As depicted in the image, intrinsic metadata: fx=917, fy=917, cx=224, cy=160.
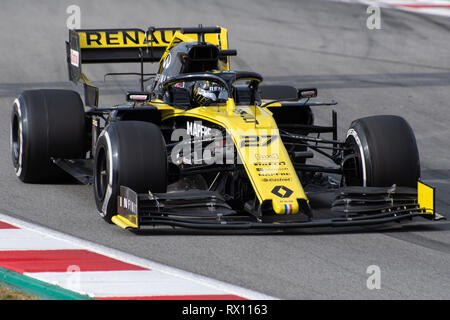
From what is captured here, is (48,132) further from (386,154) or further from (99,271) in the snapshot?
(386,154)

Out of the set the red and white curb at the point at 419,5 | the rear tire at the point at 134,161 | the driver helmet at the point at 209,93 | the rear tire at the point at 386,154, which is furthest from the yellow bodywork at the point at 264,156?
the red and white curb at the point at 419,5

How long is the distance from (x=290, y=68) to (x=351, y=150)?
9.63m

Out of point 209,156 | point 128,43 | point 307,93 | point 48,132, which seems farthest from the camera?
point 128,43

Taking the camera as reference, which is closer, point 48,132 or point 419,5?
point 48,132

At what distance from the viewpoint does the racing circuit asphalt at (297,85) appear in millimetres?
6785

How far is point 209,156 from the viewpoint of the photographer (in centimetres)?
857

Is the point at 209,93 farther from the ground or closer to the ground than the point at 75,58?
closer to the ground

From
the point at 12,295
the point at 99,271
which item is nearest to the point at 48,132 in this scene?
the point at 99,271

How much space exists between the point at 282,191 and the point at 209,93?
1.96 m

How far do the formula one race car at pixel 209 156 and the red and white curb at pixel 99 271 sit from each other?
622 millimetres

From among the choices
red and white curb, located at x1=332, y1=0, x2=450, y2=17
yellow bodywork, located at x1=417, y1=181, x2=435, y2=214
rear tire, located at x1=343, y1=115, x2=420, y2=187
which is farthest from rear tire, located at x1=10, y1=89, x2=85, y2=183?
red and white curb, located at x1=332, y1=0, x2=450, y2=17

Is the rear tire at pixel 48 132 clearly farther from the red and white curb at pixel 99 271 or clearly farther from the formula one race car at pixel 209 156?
the red and white curb at pixel 99 271
